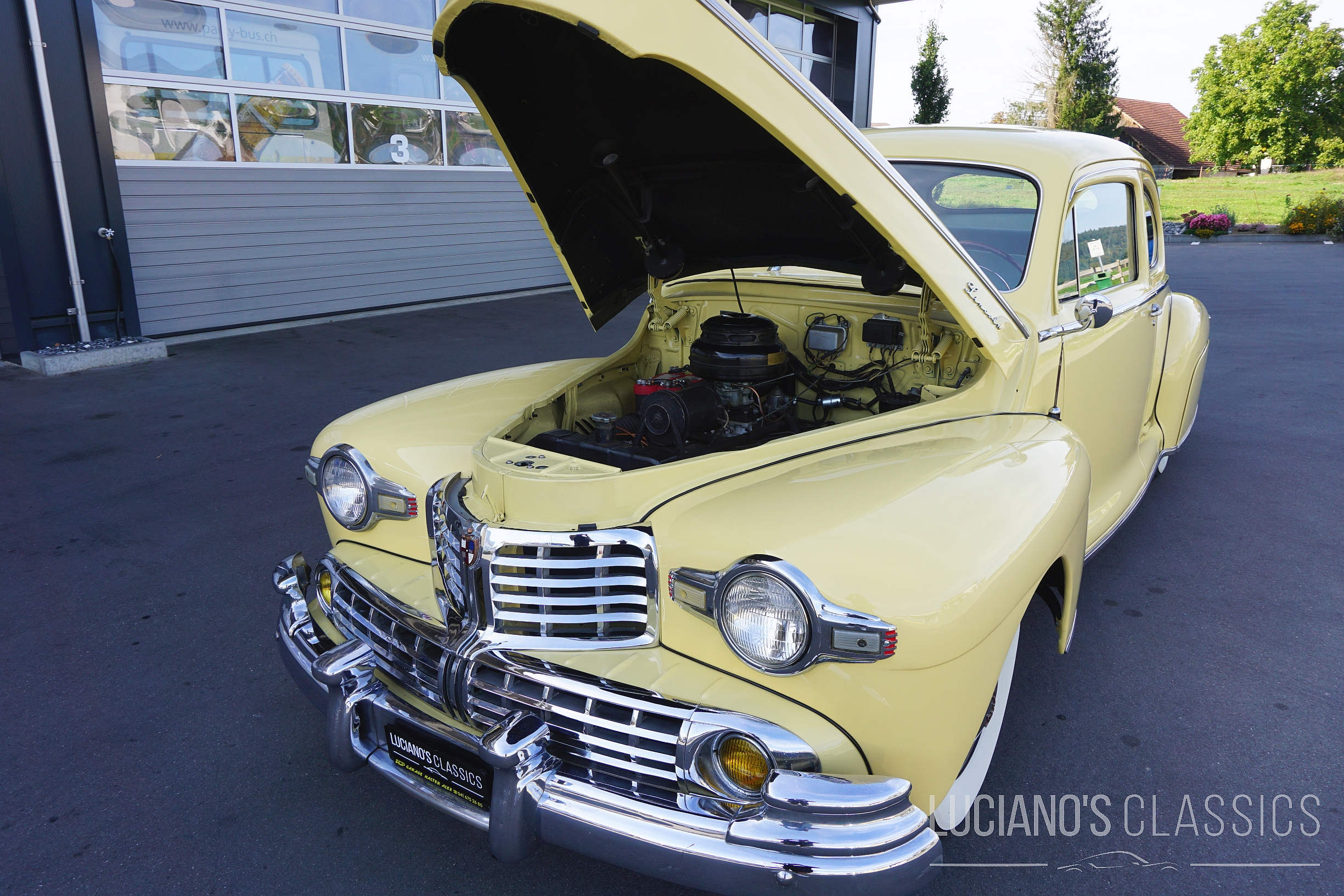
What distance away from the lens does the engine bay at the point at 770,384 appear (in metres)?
2.47

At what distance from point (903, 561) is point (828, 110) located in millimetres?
1030

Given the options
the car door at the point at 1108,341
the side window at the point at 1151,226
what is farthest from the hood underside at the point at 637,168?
the side window at the point at 1151,226

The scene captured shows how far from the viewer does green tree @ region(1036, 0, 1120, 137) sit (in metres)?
42.9

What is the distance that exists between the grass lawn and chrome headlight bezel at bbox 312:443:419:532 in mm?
A: 26023

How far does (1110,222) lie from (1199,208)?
26.2 meters

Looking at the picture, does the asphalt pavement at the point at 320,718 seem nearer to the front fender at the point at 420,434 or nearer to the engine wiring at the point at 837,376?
the front fender at the point at 420,434

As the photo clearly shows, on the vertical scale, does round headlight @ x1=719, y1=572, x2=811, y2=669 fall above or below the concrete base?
above

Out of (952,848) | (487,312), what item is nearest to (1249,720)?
(952,848)

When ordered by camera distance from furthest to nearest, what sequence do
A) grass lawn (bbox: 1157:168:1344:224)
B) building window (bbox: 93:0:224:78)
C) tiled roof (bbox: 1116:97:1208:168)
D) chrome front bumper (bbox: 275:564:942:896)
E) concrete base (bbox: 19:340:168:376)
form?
tiled roof (bbox: 1116:97:1208:168), grass lawn (bbox: 1157:168:1344:224), building window (bbox: 93:0:224:78), concrete base (bbox: 19:340:168:376), chrome front bumper (bbox: 275:564:942:896)

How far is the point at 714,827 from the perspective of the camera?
5.10 feet

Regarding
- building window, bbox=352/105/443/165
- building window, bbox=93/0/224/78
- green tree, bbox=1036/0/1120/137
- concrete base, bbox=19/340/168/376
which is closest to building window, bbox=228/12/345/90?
building window, bbox=93/0/224/78

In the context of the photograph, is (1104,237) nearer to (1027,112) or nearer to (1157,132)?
(1027,112)

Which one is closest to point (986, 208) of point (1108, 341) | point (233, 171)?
point (1108, 341)

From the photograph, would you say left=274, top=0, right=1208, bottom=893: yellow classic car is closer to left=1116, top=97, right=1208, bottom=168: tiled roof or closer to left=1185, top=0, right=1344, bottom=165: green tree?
left=1185, top=0, right=1344, bottom=165: green tree
